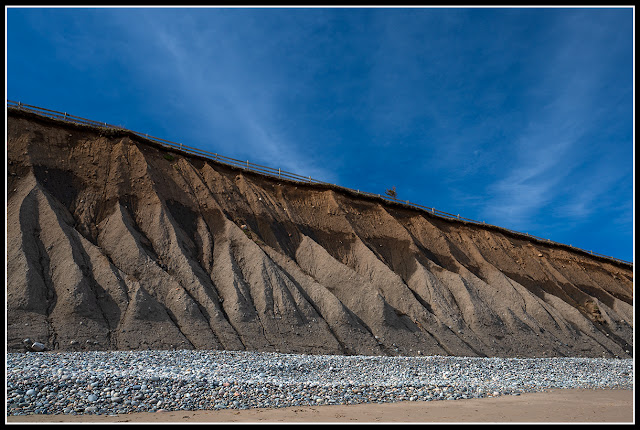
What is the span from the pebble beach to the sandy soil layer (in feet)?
1.63

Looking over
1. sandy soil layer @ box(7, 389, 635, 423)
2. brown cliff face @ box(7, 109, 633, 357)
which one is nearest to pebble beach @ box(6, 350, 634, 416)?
sandy soil layer @ box(7, 389, 635, 423)

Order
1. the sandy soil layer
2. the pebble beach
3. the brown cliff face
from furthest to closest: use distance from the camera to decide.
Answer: the brown cliff face, the pebble beach, the sandy soil layer

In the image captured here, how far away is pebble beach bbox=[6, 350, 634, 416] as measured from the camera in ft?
30.3

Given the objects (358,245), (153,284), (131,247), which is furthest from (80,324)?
(358,245)

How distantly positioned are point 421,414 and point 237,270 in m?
17.0

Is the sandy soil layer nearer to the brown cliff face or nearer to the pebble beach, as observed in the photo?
the pebble beach

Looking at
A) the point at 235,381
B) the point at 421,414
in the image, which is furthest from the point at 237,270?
the point at 421,414

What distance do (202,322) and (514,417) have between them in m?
14.6

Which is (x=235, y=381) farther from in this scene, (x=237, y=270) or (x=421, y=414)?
(x=237, y=270)

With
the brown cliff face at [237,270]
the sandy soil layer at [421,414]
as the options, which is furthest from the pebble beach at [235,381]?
Answer: the brown cliff face at [237,270]

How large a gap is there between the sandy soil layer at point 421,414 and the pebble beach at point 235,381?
0.50 m

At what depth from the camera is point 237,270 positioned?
24750 millimetres

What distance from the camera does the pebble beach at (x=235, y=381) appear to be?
923 cm

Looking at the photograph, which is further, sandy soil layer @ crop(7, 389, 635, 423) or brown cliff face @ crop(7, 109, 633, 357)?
brown cliff face @ crop(7, 109, 633, 357)
